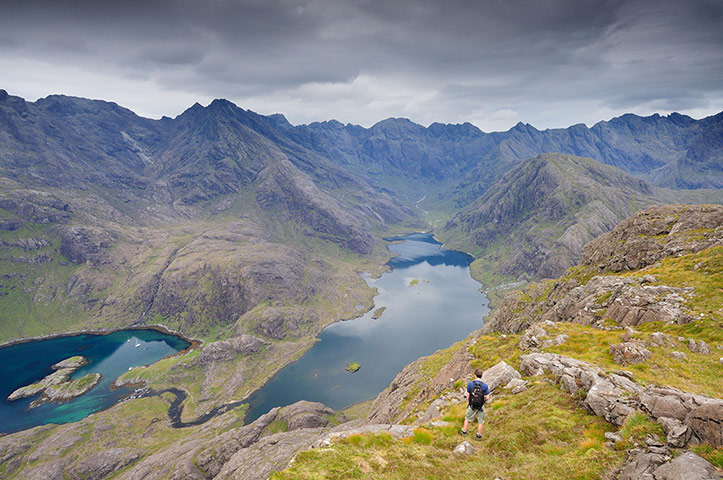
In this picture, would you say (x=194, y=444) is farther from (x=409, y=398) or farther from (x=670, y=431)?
(x=670, y=431)

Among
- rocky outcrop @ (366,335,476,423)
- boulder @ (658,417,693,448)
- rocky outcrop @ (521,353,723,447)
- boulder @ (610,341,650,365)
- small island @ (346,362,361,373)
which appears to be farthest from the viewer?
small island @ (346,362,361,373)

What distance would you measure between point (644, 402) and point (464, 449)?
33.5 feet

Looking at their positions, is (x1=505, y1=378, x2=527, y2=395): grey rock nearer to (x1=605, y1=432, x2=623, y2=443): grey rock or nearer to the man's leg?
the man's leg

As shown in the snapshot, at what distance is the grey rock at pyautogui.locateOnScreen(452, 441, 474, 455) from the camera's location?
19.0 m

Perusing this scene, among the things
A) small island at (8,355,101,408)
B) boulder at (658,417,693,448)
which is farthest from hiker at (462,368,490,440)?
small island at (8,355,101,408)

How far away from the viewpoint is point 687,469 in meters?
11.8

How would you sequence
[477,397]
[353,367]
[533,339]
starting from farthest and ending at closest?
[353,367], [533,339], [477,397]

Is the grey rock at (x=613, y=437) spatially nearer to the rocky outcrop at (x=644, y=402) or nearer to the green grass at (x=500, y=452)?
the green grass at (x=500, y=452)

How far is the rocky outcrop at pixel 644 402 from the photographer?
519 inches

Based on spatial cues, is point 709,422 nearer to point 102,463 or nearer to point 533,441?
point 533,441

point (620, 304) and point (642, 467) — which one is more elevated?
point (642, 467)

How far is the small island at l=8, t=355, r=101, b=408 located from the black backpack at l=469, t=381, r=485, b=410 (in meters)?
238

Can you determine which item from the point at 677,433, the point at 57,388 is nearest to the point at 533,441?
the point at 677,433

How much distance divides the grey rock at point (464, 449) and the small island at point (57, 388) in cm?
23782
